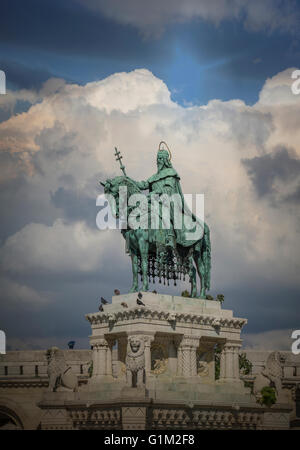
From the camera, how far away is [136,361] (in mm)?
43500

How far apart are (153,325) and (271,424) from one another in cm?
788

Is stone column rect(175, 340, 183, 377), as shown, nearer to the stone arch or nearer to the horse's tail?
the horse's tail

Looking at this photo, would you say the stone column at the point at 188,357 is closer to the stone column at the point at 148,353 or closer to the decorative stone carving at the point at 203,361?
the decorative stone carving at the point at 203,361

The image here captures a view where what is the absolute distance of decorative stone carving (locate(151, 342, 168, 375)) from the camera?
154 feet

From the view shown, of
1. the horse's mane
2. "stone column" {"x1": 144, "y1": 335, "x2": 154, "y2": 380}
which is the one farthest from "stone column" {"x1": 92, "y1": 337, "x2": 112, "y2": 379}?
the horse's mane

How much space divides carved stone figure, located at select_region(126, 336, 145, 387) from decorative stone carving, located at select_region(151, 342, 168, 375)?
3125 mm

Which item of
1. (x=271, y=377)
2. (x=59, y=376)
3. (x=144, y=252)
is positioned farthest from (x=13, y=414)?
(x=271, y=377)

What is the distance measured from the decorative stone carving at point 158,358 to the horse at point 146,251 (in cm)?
293

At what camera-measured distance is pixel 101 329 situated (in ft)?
158

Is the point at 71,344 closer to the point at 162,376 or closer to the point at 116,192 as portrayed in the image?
the point at 162,376
